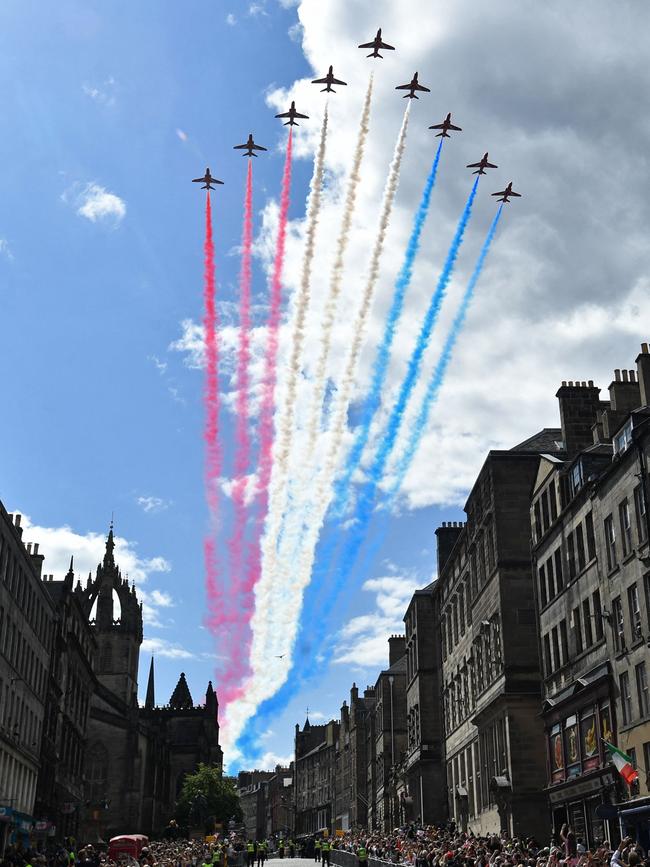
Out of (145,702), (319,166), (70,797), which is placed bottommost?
(70,797)

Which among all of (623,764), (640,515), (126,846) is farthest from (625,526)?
(126,846)

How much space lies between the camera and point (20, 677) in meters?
48.1

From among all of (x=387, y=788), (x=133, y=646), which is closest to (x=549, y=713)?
(x=387, y=788)

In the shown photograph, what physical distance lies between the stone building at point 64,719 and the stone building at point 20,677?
5.60 feet

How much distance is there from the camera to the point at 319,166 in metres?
51.6

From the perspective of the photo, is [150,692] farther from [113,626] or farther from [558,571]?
[558,571]

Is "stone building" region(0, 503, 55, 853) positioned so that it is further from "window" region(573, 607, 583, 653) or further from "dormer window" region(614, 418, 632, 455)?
"dormer window" region(614, 418, 632, 455)

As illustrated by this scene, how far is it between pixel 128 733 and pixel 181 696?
44.1 meters

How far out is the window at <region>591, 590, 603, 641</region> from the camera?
36.0 m

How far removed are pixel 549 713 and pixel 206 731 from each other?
108502 mm

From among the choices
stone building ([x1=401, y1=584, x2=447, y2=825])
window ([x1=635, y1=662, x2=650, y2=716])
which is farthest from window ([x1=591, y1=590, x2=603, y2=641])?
stone building ([x1=401, y1=584, x2=447, y2=825])

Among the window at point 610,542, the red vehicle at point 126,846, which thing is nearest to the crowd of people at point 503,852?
the window at point 610,542

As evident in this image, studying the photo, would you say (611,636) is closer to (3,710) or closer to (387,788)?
(3,710)

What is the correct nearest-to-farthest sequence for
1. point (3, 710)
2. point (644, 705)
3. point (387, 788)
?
point (644, 705) → point (3, 710) → point (387, 788)
